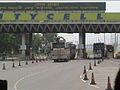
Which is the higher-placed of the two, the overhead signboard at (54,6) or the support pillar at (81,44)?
the overhead signboard at (54,6)

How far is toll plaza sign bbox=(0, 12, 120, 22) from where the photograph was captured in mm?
90812

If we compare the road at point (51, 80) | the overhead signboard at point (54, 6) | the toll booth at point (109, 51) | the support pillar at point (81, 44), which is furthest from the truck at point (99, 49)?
the road at point (51, 80)

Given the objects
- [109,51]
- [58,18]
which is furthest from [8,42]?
[58,18]

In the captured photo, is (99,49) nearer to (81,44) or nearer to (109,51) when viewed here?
(81,44)

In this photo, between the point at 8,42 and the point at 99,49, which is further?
the point at 8,42

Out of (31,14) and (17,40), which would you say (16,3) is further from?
(17,40)

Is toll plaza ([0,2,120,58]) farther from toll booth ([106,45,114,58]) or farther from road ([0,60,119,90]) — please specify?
road ([0,60,119,90])

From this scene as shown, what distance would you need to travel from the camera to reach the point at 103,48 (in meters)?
95.0

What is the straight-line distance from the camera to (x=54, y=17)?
91.9 m

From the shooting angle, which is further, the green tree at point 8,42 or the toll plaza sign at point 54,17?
the green tree at point 8,42

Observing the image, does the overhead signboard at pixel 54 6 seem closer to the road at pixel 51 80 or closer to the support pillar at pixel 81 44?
the support pillar at pixel 81 44

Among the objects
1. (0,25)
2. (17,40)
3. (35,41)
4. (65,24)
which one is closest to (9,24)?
(0,25)

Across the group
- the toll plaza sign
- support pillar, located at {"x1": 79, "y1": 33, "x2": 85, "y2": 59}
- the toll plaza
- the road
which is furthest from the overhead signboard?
the road

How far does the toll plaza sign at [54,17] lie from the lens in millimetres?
90812
